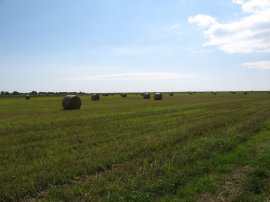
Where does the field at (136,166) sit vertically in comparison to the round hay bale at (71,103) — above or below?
below

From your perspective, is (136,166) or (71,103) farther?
(71,103)

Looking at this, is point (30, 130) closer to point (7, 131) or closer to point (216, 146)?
point (7, 131)

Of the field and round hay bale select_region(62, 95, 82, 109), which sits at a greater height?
round hay bale select_region(62, 95, 82, 109)

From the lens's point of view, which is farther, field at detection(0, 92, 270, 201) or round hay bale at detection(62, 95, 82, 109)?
round hay bale at detection(62, 95, 82, 109)

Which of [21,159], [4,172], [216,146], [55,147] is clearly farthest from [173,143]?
[4,172]

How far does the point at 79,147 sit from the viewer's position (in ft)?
40.9

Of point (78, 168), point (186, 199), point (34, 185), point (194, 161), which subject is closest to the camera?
point (186, 199)

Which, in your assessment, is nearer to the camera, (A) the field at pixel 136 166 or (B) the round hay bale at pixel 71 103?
(A) the field at pixel 136 166

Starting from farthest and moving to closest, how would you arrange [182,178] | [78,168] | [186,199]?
[78,168] < [182,178] < [186,199]

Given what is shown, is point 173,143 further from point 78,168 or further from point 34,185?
point 34,185

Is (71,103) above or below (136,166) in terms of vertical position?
above

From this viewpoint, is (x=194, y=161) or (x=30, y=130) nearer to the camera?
(x=194, y=161)

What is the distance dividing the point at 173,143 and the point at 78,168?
490cm

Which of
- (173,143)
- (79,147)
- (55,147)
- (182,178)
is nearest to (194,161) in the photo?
(182,178)
